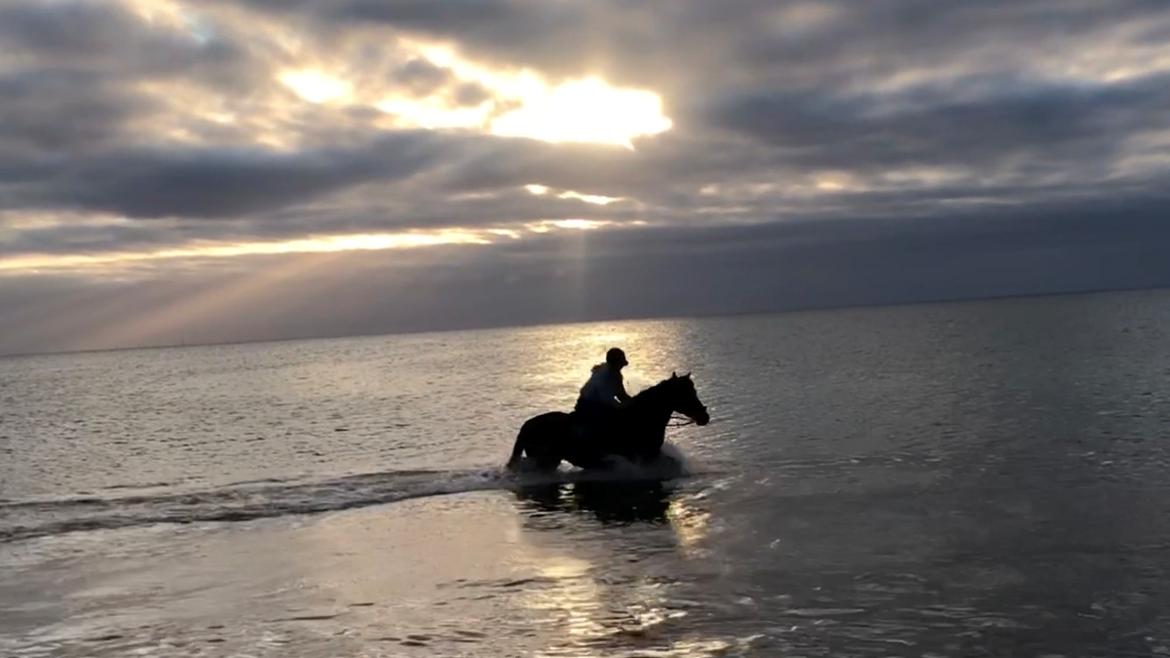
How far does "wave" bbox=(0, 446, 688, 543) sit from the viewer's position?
17.8 m

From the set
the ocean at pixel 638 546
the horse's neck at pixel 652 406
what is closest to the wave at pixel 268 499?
the ocean at pixel 638 546

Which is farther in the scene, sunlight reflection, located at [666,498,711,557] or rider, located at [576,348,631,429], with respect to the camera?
rider, located at [576,348,631,429]

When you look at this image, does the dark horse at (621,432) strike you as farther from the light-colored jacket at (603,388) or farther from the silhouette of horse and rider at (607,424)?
the light-colored jacket at (603,388)

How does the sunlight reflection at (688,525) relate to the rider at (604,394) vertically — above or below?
below

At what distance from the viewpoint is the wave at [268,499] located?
17828mm

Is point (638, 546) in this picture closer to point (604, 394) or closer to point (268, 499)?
point (604, 394)

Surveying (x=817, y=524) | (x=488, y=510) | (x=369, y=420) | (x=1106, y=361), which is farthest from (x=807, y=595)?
(x=1106, y=361)

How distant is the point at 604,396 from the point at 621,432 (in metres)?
0.95

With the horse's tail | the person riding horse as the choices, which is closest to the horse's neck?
the person riding horse

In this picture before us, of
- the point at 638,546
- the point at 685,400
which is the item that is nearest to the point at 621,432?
the point at 685,400

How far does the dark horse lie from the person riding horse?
0.15 metres

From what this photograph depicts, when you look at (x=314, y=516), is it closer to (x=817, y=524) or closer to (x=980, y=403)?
(x=817, y=524)

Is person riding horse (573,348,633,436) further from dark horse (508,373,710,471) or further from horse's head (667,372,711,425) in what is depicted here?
horse's head (667,372,711,425)

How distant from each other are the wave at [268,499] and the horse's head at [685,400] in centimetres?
103
